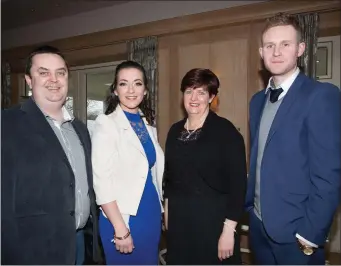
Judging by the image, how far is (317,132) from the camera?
1398 millimetres

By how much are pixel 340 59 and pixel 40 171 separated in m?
3.12

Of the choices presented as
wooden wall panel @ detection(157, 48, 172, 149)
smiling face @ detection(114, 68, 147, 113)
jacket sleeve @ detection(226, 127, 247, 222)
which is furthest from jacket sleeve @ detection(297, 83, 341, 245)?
wooden wall panel @ detection(157, 48, 172, 149)

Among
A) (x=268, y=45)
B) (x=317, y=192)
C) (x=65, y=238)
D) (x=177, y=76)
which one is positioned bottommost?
(x=65, y=238)

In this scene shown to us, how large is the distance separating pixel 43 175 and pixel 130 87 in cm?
64

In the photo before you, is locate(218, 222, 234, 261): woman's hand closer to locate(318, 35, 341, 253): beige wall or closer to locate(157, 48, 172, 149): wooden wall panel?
locate(318, 35, 341, 253): beige wall

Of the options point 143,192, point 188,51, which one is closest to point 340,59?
point 188,51

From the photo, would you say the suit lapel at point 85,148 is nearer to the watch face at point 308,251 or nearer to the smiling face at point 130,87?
the smiling face at point 130,87

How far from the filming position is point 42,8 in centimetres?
419

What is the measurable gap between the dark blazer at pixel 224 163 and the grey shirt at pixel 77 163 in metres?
0.57

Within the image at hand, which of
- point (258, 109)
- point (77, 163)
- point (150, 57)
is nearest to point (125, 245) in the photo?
point (77, 163)

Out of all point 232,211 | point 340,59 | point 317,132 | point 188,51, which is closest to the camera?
point 317,132

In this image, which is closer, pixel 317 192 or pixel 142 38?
pixel 317 192

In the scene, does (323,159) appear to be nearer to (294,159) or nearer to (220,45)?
(294,159)

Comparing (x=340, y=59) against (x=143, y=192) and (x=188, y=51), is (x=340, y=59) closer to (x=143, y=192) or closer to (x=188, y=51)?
(x=188, y=51)
